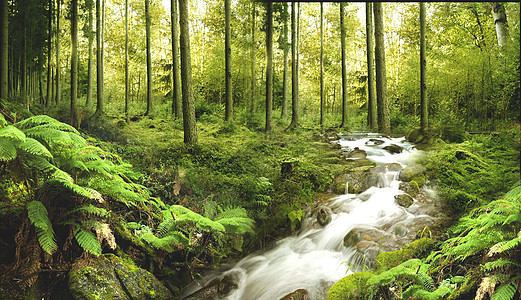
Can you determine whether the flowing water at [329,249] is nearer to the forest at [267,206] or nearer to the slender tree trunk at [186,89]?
the forest at [267,206]

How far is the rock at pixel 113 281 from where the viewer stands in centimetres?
383

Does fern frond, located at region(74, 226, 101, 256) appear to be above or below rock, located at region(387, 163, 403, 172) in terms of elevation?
below

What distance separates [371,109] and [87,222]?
49.6 feet

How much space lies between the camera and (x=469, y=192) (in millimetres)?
5961

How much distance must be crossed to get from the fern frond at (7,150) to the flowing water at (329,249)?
11.9 ft

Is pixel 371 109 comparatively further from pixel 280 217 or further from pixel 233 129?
pixel 280 217

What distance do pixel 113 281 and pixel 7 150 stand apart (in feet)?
6.56

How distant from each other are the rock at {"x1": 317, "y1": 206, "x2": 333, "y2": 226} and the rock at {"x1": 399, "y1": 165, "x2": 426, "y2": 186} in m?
2.22

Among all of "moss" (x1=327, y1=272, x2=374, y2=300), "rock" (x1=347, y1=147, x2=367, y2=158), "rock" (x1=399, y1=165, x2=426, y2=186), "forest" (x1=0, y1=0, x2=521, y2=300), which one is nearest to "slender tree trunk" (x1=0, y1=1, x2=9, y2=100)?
"forest" (x1=0, y1=0, x2=521, y2=300)

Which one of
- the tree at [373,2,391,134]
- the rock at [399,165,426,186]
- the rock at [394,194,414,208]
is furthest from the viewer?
the tree at [373,2,391,134]

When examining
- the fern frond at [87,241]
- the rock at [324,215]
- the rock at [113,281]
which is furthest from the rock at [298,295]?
the fern frond at [87,241]

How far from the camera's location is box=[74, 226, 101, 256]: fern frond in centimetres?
385

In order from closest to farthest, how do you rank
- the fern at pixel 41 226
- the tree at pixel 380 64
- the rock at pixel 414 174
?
1. the fern at pixel 41 226
2. the rock at pixel 414 174
3. the tree at pixel 380 64

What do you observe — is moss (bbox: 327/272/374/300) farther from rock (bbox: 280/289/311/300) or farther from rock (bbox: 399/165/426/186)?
rock (bbox: 399/165/426/186)
